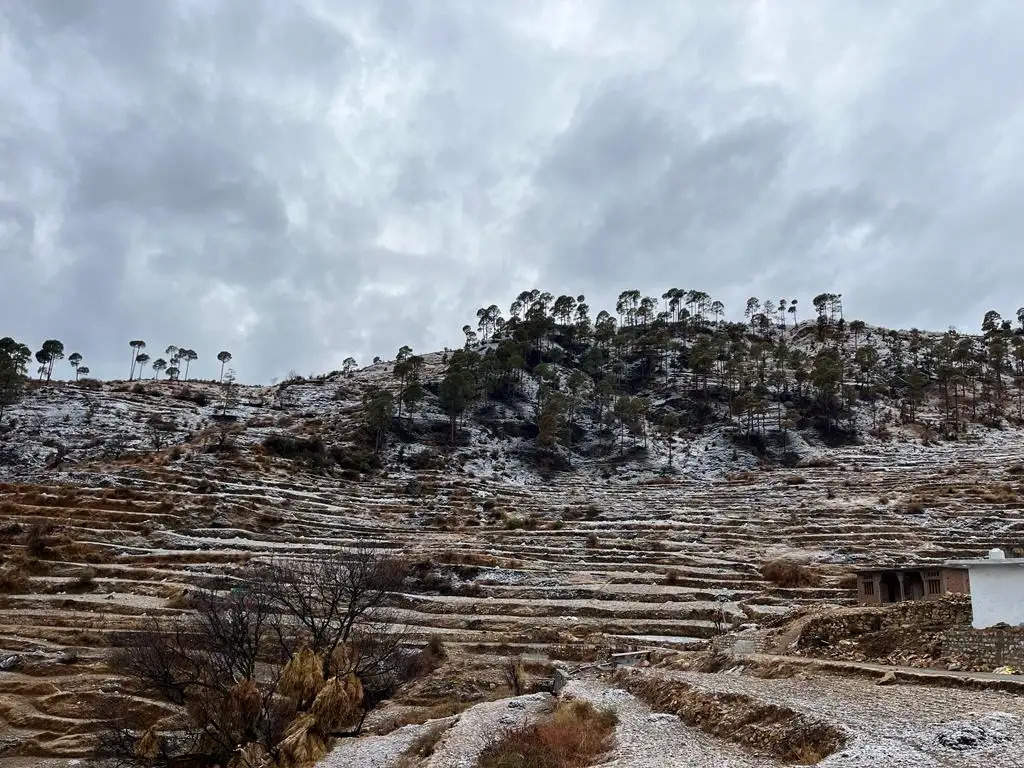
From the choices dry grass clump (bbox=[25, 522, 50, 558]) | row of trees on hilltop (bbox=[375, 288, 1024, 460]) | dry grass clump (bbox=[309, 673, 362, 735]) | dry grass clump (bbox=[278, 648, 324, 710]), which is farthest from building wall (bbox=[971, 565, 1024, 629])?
row of trees on hilltop (bbox=[375, 288, 1024, 460])

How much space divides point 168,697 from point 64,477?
44529 mm

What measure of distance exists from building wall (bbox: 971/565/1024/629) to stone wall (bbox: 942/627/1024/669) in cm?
96

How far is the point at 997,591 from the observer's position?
69.3 feet

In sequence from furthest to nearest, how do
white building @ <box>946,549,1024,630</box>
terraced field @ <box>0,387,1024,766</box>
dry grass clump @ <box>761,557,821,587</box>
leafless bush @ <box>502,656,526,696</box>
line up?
dry grass clump @ <box>761,557,821,587</box> < terraced field @ <box>0,387,1024,766</box> < leafless bush @ <box>502,656,526,696</box> < white building @ <box>946,549,1024,630</box>

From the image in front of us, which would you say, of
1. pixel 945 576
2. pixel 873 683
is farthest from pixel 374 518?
pixel 873 683

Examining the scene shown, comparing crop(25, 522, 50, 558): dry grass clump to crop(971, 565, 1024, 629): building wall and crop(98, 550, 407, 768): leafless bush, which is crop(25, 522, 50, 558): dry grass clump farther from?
crop(971, 565, 1024, 629): building wall

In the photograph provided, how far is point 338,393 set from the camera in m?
109

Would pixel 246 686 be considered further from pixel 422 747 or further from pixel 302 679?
pixel 422 747

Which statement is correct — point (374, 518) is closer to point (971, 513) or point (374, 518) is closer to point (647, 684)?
point (647, 684)

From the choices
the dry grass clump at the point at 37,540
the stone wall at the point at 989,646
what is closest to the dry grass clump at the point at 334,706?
the stone wall at the point at 989,646

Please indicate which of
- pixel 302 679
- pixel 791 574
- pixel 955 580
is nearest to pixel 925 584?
pixel 955 580

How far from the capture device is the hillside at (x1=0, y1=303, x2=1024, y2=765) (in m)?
34.2

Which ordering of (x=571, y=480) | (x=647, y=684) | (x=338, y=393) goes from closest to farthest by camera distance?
(x=647, y=684), (x=571, y=480), (x=338, y=393)

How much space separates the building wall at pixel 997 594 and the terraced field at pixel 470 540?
42.8ft
